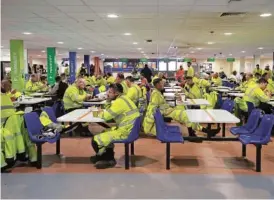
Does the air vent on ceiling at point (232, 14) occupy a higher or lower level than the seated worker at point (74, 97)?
higher

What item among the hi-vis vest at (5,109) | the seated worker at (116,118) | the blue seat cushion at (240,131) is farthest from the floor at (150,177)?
the hi-vis vest at (5,109)

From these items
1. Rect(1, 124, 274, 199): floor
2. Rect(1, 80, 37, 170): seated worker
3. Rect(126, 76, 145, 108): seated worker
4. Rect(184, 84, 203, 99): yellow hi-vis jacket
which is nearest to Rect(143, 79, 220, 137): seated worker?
Rect(1, 124, 274, 199): floor

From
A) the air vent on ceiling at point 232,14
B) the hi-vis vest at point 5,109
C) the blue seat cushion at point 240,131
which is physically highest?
the air vent on ceiling at point 232,14

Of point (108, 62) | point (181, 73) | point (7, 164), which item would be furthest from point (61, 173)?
point (108, 62)

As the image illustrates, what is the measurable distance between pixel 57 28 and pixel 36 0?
13.3ft

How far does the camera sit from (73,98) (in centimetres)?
757

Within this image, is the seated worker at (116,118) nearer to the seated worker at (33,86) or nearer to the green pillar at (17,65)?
the seated worker at (33,86)

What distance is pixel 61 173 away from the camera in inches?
194

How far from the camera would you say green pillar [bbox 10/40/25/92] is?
45.7 feet

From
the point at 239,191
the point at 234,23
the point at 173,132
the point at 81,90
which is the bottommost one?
the point at 239,191

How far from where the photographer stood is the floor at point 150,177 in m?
4.15

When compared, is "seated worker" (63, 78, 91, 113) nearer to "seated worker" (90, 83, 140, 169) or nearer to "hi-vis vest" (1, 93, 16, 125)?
"seated worker" (90, 83, 140, 169)

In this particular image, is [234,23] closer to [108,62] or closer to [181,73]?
[181,73]

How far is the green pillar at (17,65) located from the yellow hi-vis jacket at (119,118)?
9811 millimetres
